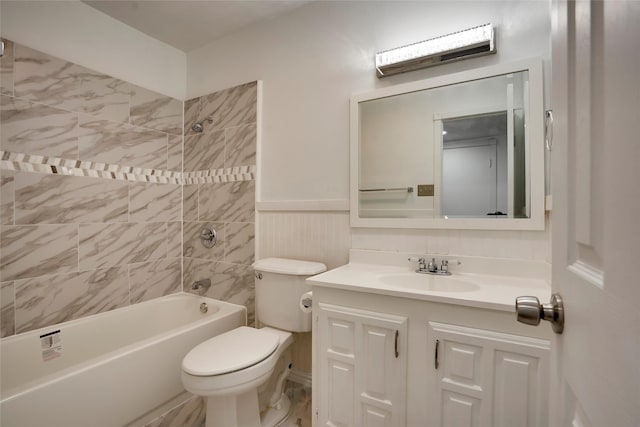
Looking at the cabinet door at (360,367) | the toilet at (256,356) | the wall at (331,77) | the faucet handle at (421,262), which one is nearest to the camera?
the cabinet door at (360,367)

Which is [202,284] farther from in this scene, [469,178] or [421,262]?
[469,178]

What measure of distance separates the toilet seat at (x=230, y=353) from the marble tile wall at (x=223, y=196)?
1.78 feet

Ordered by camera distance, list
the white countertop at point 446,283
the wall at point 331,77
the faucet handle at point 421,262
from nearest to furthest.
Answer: the white countertop at point 446,283, the wall at point 331,77, the faucet handle at point 421,262

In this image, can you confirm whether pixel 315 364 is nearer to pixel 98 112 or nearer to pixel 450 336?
pixel 450 336

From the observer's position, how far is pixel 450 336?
3.34 feet

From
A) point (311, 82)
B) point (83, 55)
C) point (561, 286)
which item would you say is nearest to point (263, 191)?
point (311, 82)

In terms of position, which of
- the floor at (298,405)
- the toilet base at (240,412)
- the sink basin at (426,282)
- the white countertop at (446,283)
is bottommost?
the floor at (298,405)

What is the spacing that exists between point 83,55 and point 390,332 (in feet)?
7.99

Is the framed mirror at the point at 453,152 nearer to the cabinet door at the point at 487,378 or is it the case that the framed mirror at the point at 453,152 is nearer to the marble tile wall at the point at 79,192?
the cabinet door at the point at 487,378

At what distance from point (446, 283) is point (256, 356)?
94 centimetres

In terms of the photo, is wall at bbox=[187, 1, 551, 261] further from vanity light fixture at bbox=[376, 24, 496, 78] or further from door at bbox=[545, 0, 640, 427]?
door at bbox=[545, 0, 640, 427]

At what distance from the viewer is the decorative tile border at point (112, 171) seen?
5.30 ft

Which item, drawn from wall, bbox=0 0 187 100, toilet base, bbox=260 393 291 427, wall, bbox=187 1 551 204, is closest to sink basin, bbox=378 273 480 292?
wall, bbox=187 1 551 204

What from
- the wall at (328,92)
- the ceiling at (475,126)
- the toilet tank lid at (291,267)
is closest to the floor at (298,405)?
the wall at (328,92)
